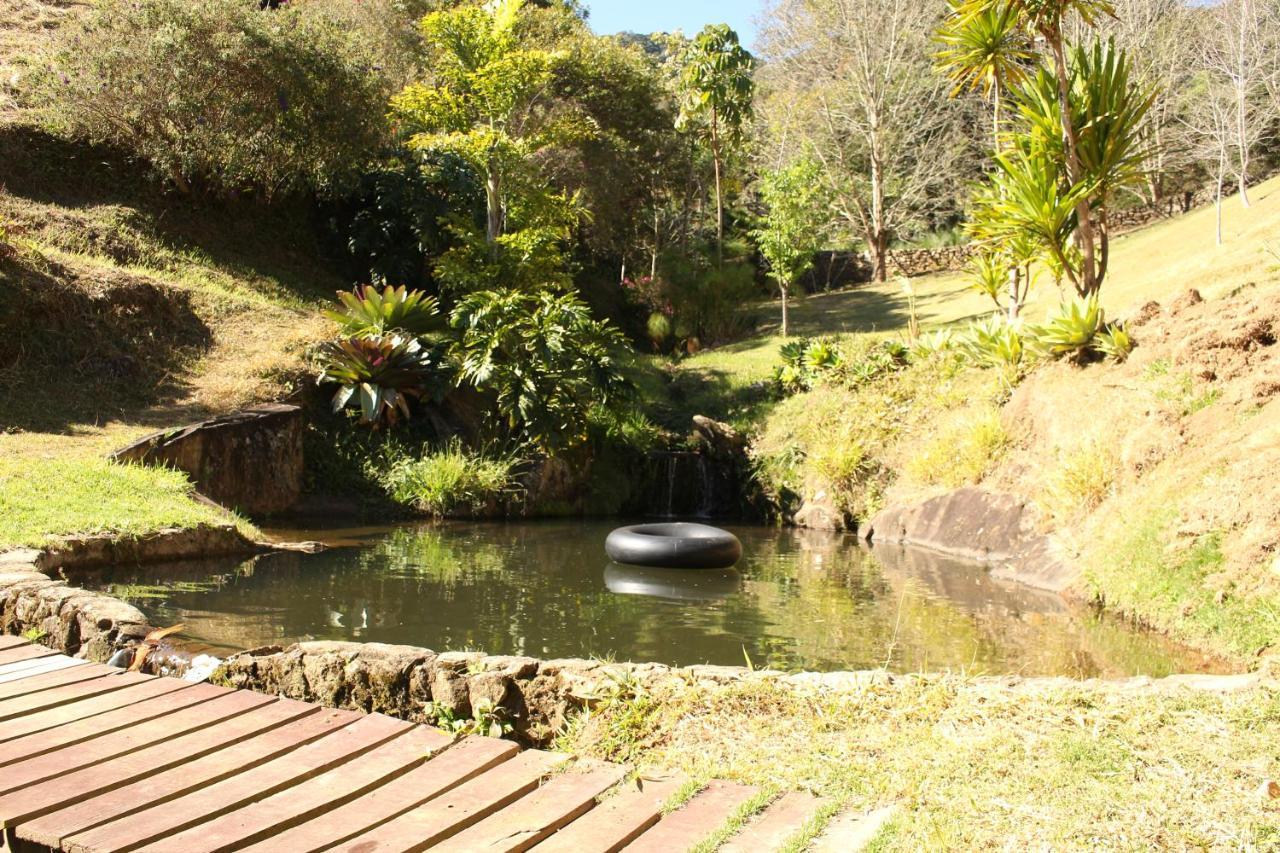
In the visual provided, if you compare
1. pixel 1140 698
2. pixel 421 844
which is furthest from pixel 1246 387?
pixel 421 844

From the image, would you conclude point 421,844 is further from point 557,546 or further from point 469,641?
point 557,546

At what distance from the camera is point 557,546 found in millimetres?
12492

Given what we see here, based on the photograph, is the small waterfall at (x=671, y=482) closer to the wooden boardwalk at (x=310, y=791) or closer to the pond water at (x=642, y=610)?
the pond water at (x=642, y=610)

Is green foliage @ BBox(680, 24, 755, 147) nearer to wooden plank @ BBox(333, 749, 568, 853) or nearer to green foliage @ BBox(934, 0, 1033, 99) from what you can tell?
green foliage @ BBox(934, 0, 1033, 99)

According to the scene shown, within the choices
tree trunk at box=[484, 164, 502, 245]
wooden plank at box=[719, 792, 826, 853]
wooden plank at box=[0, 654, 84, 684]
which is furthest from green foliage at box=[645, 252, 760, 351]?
wooden plank at box=[719, 792, 826, 853]

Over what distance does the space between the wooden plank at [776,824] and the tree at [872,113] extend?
28.6 m

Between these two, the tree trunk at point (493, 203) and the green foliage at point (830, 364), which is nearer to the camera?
the green foliage at point (830, 364)

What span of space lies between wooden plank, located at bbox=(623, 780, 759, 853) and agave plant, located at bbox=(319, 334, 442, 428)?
12267mm

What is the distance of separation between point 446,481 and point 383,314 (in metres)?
3.18

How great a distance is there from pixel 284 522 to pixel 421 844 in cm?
1072

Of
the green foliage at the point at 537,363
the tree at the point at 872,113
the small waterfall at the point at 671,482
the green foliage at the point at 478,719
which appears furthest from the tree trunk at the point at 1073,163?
the tree at the point at 872,113

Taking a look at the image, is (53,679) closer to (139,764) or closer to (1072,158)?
(139,764)

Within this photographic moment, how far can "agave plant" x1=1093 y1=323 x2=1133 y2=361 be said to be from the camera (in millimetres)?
12055

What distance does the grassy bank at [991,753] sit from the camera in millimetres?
3156
